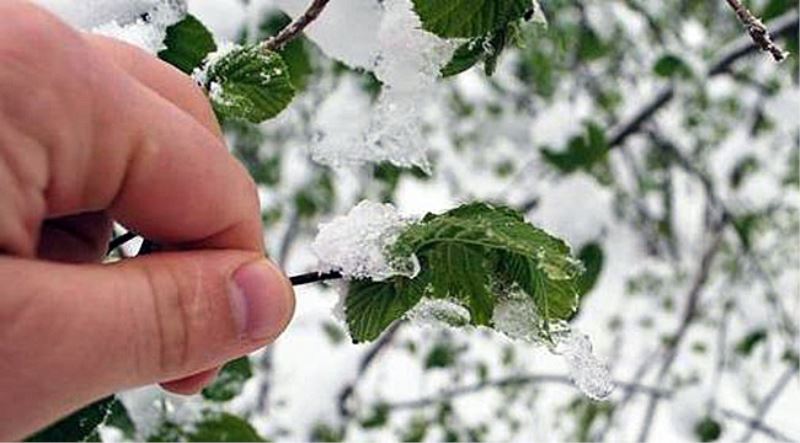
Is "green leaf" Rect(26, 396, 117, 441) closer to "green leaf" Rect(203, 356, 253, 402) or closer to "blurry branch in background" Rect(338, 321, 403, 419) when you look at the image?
"green leaf" Rect(203, 356, 253, 402)

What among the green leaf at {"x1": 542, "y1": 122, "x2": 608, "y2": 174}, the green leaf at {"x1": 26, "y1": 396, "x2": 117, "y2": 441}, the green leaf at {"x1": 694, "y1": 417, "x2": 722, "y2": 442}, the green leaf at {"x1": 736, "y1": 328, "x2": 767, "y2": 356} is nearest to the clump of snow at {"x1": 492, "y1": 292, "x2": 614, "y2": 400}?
the green leaf at {"x1": 26, "y1": 396, "x2": 117, "y2": 441}

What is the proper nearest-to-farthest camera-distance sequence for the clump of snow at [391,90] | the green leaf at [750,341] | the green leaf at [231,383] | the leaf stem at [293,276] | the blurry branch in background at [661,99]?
the leaf stem at [293,276] < the clump of snow at [391,90] < the green leaf at [231,383] < the blurry branch in background at [661,99] < the green leaf at [750,341]

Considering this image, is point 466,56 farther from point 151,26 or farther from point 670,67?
point 670,67

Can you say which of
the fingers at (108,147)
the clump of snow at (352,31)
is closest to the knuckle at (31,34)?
the fingers at (108,147)

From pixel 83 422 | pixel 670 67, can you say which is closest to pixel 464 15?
pixel 83 422

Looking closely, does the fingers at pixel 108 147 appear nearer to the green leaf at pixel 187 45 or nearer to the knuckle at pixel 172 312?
the knuckle at pixel 172 312

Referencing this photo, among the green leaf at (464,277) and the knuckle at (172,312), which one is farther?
the green leaf at (464,277)

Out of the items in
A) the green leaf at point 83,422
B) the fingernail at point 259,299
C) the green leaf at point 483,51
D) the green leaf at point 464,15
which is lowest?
the green leaf at point 83,422

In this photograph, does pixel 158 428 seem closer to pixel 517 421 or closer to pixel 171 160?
pixel 171 160
